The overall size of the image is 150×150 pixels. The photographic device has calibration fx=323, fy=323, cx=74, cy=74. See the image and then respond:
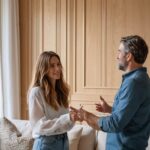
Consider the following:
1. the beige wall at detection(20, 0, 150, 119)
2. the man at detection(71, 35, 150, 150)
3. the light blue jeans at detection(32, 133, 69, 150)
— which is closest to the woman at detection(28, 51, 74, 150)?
the light blue jeans at detection(32, 133, 69, 150)

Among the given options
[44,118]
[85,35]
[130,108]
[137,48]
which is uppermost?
[85,35]

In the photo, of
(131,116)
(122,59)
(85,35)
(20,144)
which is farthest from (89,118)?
(85,35)

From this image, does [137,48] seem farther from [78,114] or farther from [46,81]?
[46,81]

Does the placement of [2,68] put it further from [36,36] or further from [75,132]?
[75,132]

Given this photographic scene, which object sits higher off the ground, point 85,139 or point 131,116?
point 131,116

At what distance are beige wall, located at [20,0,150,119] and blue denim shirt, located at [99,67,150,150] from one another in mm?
1698

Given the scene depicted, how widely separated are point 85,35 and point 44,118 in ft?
5.79

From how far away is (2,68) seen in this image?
387cm

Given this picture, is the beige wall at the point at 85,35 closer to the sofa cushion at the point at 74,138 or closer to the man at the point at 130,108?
the sofa cushion at the point at 74,138

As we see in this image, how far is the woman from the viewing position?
6.68 feet

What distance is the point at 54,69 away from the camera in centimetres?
221

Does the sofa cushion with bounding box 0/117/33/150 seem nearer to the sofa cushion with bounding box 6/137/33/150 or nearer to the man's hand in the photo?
the sofa cushion with bounding box 6/137/33/150

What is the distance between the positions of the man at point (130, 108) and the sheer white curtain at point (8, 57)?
2.19m

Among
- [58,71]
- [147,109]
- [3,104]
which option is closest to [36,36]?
[3,104]
